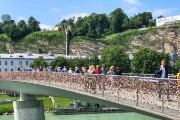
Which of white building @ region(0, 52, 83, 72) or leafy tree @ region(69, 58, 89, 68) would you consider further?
white building @ region(0, 52, 83, 72)

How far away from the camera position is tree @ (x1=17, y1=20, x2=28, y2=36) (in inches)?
7235

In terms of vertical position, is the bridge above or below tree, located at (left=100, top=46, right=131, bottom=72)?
below

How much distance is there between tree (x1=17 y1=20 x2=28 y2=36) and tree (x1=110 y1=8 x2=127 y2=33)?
36.5 metres

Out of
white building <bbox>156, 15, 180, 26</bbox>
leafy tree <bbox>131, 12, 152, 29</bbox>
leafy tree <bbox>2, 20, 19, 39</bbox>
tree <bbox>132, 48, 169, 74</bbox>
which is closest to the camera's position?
→ tree <bbox>132, 48, 169, 74</bbox>

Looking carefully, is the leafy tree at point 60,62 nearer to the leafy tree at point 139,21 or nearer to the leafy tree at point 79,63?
the leafy tree at point 79,63

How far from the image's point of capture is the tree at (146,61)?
327 feet

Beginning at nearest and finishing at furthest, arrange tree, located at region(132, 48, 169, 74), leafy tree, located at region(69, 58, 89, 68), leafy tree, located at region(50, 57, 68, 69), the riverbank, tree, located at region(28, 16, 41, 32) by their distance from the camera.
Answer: the riverbank
tree, located at region(132, 48, 169, 74)
leafy tree, located at region(50, 57, 68, 69)
leafy tree, located at region(69, 58, 89, 68)
tree, located at region(28, 16, 41, 32)

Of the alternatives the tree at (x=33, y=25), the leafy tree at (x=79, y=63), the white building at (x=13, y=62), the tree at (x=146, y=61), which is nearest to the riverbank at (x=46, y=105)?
the tree at (x=146, y=61)

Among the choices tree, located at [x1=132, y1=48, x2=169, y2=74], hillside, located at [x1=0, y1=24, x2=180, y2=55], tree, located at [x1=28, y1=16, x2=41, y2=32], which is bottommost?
tree, located at [x1=132, y1=48, x2=169, y2=74]

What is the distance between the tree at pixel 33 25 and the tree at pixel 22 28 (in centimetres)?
249

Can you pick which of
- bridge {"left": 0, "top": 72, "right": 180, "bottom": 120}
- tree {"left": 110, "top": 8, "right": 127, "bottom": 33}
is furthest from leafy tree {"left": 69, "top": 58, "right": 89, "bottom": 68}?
bridge {"left": 0, "top": 72, "right": 180, "bottom": 120}

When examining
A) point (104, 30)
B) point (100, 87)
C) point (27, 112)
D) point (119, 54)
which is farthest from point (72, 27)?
point (100, 87)

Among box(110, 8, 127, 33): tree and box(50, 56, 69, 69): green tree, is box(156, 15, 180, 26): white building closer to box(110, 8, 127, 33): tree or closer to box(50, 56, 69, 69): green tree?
box(110, 8, 127, 33): tree

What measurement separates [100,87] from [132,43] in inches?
6041
